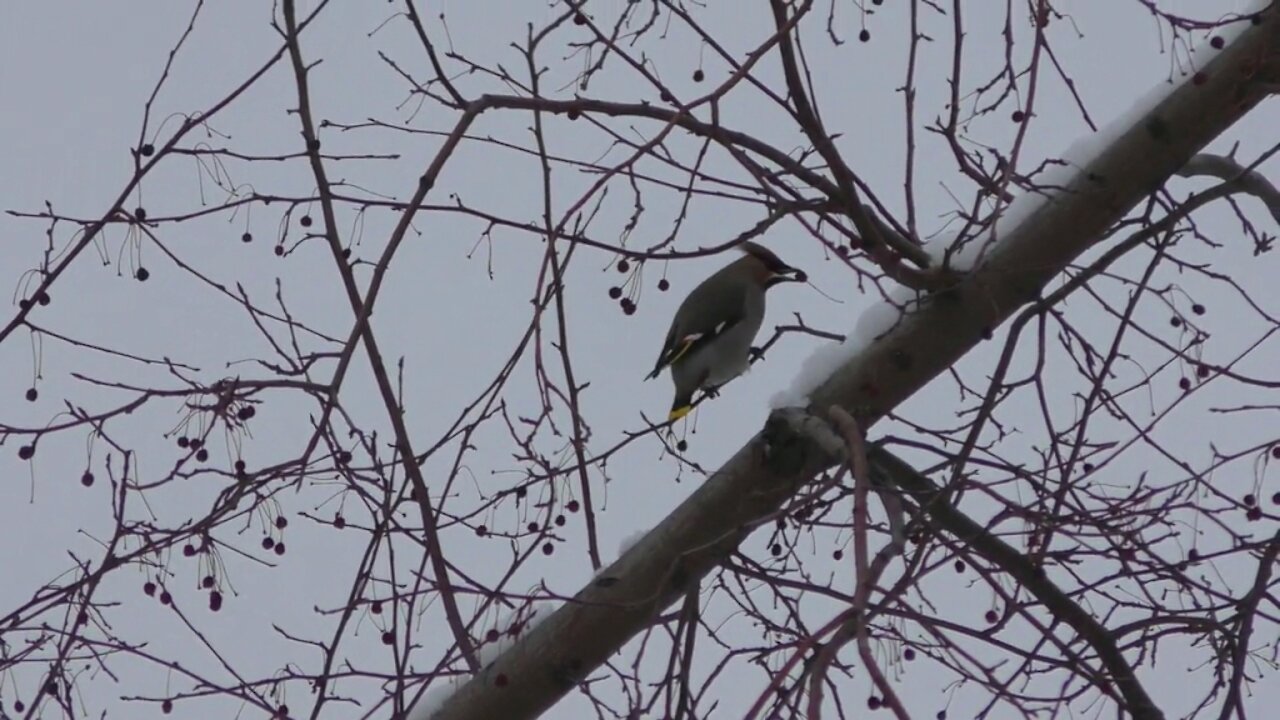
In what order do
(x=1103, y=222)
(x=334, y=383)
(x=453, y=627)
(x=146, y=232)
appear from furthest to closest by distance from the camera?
(x=146, y=232) → (x=1103, y=222) → (x=453, y=627) → (x=334, y=383)

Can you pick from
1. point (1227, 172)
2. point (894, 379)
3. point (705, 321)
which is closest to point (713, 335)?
point (705, 321)

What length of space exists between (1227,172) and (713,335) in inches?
107

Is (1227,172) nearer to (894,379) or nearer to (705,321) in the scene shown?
(894,379)

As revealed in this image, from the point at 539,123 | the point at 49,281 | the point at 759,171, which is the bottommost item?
the point at 759,171

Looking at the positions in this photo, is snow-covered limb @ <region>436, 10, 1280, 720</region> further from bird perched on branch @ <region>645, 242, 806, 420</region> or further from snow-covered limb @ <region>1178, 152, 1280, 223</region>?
bird perched on branch @ <region>645, 242, 806, 420</region>

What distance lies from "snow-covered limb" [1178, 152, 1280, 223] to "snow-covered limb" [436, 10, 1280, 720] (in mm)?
326

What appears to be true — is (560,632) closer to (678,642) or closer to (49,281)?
(678,642)

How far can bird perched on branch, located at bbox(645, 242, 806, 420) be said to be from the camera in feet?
18.7

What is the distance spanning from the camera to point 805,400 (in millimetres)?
2803

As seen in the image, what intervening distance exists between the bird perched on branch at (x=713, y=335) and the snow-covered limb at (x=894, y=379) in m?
2.71

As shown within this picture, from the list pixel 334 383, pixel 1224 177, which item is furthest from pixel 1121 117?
pixel 334 383

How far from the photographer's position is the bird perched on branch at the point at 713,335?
5.70 metres

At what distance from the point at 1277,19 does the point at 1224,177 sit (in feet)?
1.67

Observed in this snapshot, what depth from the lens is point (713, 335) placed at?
576 cm
